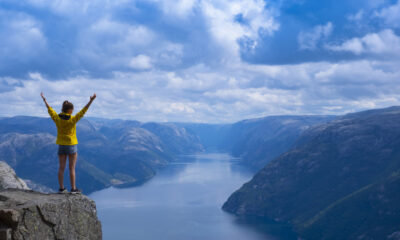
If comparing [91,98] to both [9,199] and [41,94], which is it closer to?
[41,94]

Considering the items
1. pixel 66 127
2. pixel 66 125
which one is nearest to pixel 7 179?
pixel 66 127

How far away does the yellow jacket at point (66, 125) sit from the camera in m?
24.5

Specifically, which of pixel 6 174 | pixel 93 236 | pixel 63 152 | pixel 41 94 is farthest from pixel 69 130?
pixel 6 174

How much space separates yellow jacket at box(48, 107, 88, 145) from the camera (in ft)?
80.4

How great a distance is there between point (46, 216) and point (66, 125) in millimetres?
6241

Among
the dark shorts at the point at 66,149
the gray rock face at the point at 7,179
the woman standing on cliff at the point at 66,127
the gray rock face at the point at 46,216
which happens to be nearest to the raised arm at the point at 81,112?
the woman standing on cliff at the point at 66,127

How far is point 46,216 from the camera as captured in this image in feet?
68.3

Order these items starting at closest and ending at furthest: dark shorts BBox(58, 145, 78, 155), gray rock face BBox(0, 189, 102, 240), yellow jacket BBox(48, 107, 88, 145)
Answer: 1. gray rock face BBox(0, 189, 102, 240)
2. yellow jacket BBox(48, 107, 88, 145)
3. dark shorts BBox(58, 145, 78, 155)

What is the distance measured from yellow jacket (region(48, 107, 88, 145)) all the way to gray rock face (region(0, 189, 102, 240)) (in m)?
3.59

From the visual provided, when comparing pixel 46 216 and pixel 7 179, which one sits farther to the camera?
pixel 7 179

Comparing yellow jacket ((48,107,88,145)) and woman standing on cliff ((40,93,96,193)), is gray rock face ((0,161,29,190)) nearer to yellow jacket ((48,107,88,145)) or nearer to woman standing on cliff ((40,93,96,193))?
woman standing on cliff ((40,93,96,193))

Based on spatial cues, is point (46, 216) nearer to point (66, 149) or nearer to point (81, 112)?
point (66, 149)

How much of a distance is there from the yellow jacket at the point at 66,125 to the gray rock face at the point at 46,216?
3.59 m

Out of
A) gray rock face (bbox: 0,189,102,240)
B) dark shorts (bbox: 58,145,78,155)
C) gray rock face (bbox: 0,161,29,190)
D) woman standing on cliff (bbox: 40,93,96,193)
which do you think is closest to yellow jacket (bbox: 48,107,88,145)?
woman standing on cliff (bbox: 40,93,96,193)
